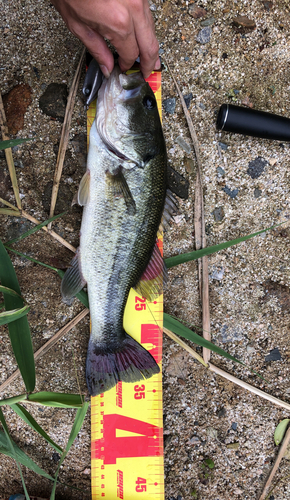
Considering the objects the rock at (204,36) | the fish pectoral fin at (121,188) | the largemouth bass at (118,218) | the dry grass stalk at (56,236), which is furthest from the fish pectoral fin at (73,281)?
the rock at (204,36)

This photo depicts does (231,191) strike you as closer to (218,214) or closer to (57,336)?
(218,214)

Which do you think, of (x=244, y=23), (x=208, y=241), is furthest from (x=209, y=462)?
(x=244, y=23)

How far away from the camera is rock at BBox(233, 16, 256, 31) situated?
2.21m

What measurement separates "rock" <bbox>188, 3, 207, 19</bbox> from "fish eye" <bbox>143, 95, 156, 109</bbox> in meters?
0.93

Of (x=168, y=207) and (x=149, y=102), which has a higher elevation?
(x=149, y=102)

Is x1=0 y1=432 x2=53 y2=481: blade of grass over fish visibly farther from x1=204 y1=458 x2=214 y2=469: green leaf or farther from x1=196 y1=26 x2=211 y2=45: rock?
x1=196 y1=26 x2=211 y2=45: rock

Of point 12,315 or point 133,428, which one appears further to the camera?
point 133,428

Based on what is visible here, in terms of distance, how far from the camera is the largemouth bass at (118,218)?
174 cm

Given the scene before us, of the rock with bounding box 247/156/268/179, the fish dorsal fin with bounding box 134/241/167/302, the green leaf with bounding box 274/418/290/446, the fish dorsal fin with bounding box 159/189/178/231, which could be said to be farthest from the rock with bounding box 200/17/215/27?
the green leaf with bounding box 274/418/290/446

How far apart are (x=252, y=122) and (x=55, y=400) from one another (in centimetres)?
217

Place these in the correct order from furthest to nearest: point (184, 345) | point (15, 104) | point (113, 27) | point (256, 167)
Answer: point (256, 167) < point (184, 345) < point (15, 104) < point (113, 27)

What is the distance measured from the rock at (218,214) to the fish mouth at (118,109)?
2.62ft

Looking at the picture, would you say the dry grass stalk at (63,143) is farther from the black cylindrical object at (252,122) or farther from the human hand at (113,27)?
the black cylindrical object at (252,122)

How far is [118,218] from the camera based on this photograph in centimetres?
177
